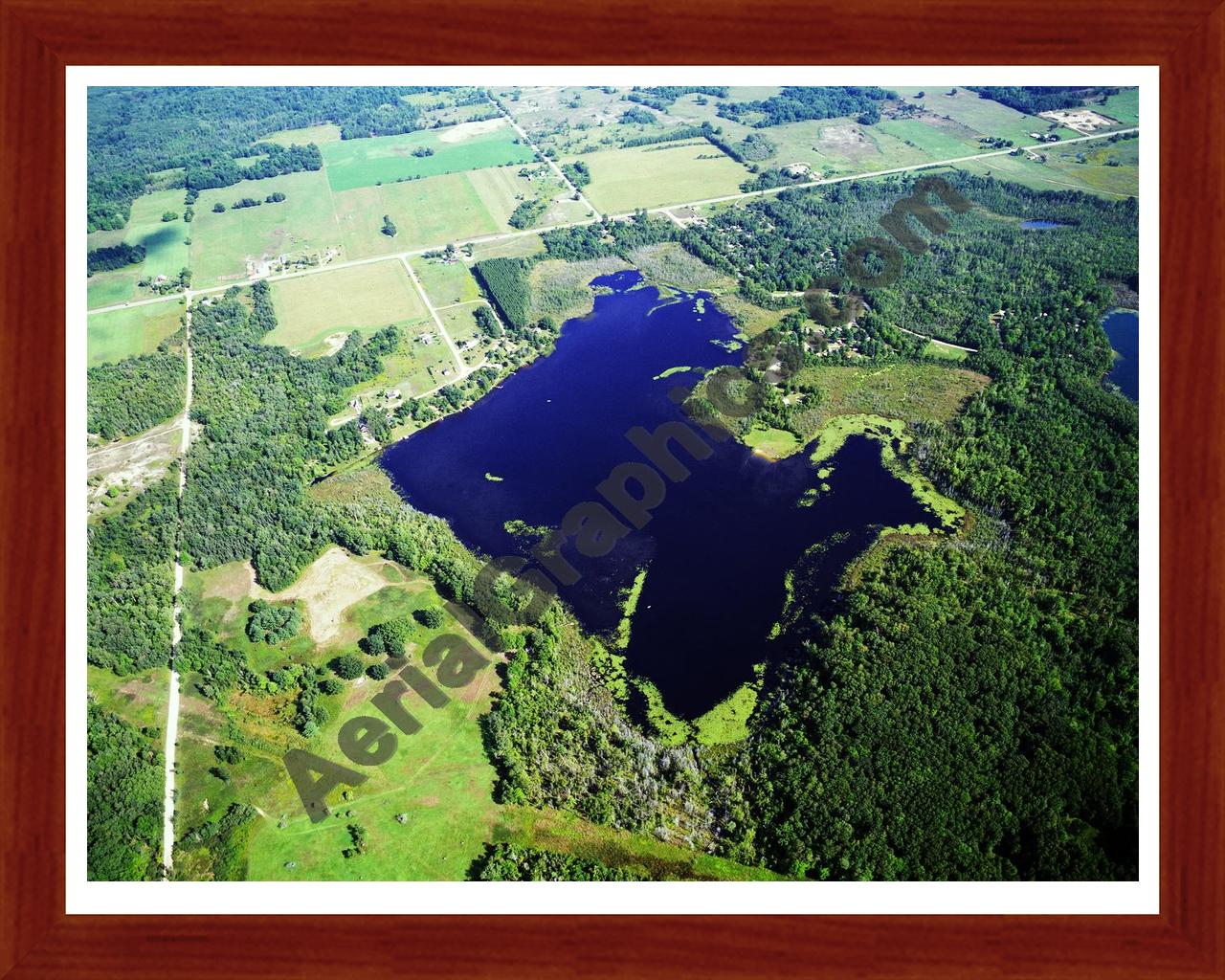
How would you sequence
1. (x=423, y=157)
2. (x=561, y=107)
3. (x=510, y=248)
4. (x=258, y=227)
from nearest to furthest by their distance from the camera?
(x=510, y=248)
(x=258, y=227)
(x=423, y=157)
(x=561, y=107)

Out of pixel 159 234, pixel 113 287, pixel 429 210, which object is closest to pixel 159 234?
pixel 159 234

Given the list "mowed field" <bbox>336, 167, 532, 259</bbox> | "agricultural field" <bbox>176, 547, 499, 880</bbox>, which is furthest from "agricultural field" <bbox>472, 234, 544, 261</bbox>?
"agricultural field" <bbox>176, 547, 499, 880</bbox>

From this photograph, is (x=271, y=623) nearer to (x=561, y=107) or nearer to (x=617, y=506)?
(x=617, y=506)

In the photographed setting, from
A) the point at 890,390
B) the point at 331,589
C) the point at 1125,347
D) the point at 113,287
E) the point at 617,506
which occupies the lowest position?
the point at 331,589

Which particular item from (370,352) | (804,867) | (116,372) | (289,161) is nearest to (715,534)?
(804,867)

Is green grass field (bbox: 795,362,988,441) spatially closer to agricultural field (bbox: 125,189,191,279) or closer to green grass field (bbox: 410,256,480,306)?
green grass field (bbox: 410,256,480,306)

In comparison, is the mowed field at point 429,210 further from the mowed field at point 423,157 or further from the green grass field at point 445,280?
the green grass field at point 445,280

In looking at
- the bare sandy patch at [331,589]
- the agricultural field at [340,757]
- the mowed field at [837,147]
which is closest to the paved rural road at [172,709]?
the agricultural field at [340,757]
